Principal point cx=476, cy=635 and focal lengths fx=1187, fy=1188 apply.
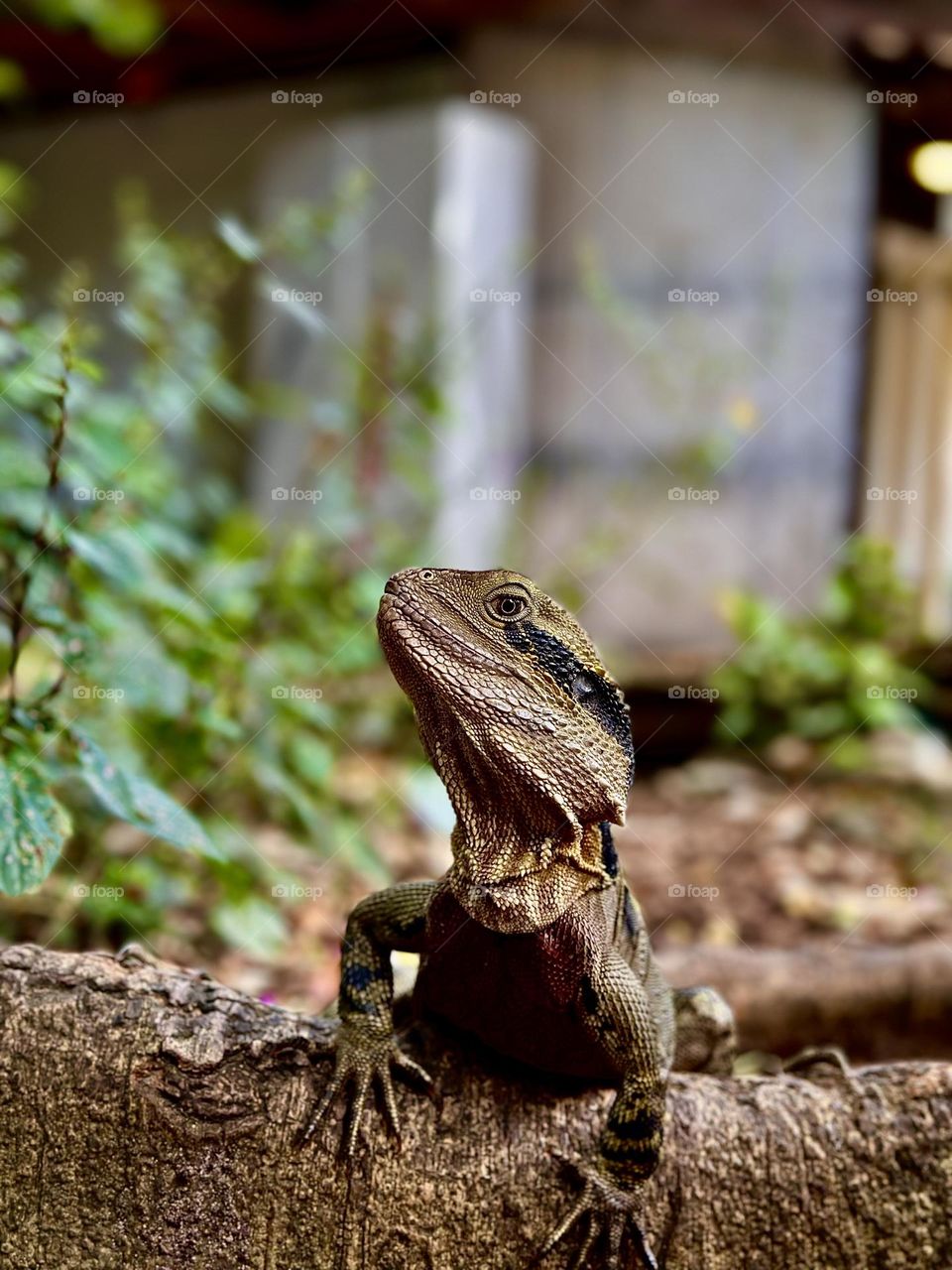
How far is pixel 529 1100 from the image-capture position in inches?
101

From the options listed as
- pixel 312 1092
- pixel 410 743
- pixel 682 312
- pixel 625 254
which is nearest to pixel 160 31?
pixel 625 254

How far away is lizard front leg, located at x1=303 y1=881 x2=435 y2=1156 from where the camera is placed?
246cm

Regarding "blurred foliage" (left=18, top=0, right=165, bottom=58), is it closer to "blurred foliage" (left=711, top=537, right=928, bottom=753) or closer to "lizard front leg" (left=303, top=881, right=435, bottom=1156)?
"blurred foliage" (left=711, top=537, right=928, bottom=753)

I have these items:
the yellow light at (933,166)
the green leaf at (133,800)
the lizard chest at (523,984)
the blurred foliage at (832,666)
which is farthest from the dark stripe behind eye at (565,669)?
the yellow light at (933,166)

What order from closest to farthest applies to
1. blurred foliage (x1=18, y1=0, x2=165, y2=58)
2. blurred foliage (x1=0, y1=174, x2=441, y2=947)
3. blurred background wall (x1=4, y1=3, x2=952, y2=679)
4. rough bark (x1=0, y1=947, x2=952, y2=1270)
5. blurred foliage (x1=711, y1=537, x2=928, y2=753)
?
rough bark (x1=0, y1=947, x2=952, y2=1270), blurred foliage (x1=0, y1=174, x2=441, y2=947), blurred foliage (x1=18, y1=0, x2=165, y2=58), blurred foliage (x1=711, y1=537, x2=928, y2=753), blurred background wall (x1=4, y1=3, x2=952, y2=679)

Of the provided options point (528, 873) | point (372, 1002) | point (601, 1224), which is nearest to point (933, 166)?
point (528, 873)

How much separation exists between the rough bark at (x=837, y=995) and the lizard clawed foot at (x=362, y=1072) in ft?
7.94

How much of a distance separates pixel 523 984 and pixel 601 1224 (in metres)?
0.50

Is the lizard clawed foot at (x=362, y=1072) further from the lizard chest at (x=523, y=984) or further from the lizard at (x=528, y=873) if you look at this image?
the lizard chest at (x=523, y=984)

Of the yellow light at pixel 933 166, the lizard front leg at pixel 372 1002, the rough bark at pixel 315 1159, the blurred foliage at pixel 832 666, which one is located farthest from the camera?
the yellow light at pixel 933 166

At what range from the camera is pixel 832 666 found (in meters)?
8.62

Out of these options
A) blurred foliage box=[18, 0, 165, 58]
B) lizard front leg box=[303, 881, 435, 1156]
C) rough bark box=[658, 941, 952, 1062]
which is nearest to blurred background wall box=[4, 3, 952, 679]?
blurred foliage box=[18, 0, 165, 58]

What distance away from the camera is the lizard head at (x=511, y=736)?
94.8 inches

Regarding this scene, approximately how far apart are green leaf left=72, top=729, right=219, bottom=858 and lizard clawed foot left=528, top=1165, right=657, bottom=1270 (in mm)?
1176
